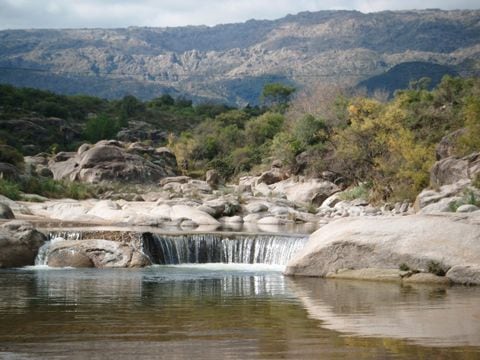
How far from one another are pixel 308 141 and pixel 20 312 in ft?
162

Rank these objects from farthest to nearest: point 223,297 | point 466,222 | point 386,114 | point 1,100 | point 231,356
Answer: point 1,100 → point 386,114 → point 466,222 → point 223,297 → point 231,356

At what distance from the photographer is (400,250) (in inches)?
677

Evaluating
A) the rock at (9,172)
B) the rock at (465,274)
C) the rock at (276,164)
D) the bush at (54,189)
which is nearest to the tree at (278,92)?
the rock at (276,164)

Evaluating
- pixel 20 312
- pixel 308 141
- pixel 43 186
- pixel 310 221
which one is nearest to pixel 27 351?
pixel 20 312

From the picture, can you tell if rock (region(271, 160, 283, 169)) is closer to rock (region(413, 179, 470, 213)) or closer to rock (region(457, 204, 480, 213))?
rock (region(413, 179, 470, 213))

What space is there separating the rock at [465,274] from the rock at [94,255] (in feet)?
30.2

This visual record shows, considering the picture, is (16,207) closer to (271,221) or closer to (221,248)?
(271,221)

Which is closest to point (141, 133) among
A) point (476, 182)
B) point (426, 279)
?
point (476, 182)

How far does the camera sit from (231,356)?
8.71 metres

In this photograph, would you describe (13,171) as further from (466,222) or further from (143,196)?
(466,222)

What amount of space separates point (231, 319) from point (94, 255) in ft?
35.1

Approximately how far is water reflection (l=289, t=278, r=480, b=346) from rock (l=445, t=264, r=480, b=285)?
521mm

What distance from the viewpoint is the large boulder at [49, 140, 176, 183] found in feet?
172

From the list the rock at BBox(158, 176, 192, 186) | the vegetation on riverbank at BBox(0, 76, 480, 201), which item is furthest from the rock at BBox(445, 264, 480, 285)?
the rock at BBox(158, 176, 192, 186)
